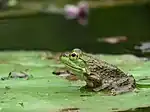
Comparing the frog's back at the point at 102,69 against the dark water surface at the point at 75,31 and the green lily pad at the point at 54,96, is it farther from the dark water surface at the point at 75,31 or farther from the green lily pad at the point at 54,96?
the dark water surface at the point at 75,31

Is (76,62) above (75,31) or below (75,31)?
below

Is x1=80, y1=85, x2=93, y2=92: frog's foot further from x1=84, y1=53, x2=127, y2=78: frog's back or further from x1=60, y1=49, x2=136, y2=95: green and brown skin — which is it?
x1=84, y1=53, x2=127, y2=78: frog's back

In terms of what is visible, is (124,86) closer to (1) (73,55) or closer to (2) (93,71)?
(2) (93,71)

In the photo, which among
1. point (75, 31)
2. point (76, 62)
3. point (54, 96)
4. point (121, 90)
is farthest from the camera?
point (75, 31)

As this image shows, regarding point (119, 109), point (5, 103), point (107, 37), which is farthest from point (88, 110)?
point (107, 37)

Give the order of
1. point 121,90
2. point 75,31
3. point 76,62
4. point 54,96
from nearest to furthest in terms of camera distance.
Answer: point 54,96
point 121,90
point 76,62
point 75,31

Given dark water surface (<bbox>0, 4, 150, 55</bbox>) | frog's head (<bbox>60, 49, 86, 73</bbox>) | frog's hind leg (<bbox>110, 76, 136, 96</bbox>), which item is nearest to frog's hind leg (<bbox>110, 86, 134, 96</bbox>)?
frog's hind leg (<bbox>110, 76, 136, 96</bbox>)

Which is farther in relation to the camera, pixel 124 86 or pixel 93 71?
pixel 93 71

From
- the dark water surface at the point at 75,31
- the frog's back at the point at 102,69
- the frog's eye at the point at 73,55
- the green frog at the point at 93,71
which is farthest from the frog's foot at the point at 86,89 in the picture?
the dark water surface at the point at 75,31

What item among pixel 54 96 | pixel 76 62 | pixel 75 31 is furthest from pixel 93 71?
pixel 75 31
